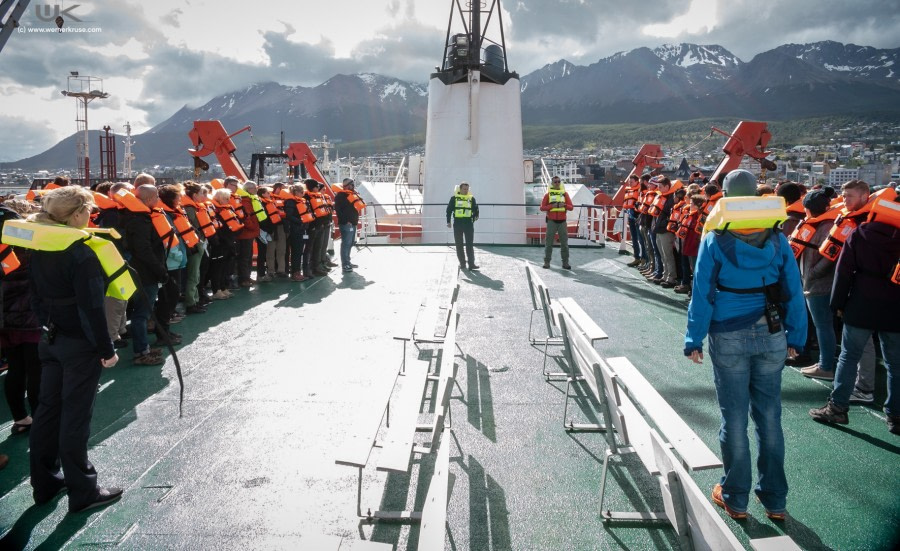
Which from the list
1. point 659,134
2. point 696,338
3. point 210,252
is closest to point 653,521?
point 696,338

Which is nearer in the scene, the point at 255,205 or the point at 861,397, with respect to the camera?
the point at 861,397

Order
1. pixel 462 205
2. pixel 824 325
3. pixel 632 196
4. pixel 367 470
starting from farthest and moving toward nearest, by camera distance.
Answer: pixel 632 196, pixel 462 205, pixel 824 325, pixel 367 470

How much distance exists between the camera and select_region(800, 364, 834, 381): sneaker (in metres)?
4.95

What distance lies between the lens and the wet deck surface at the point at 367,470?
2.83m

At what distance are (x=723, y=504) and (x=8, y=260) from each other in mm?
4756

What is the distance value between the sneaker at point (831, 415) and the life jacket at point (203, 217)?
22.3 feet

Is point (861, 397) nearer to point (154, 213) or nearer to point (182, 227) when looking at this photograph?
point (154, 213)

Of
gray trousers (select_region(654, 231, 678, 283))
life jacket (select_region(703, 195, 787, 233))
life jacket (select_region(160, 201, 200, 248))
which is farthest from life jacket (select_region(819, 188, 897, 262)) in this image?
life jacket (select_region(160, 201, 200, 248))

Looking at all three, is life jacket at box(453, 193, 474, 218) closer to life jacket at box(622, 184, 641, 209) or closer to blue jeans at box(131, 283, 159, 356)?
life jacket at box(622, 184, 641, 209)

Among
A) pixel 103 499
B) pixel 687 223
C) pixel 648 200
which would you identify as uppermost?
pixel 648 200

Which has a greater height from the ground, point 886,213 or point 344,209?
point 344,209

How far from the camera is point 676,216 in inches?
323

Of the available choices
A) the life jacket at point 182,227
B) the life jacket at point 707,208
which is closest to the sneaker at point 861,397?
the life jacket at point 707,208

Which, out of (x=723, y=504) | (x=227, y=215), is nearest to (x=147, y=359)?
(x=227, y=215)
